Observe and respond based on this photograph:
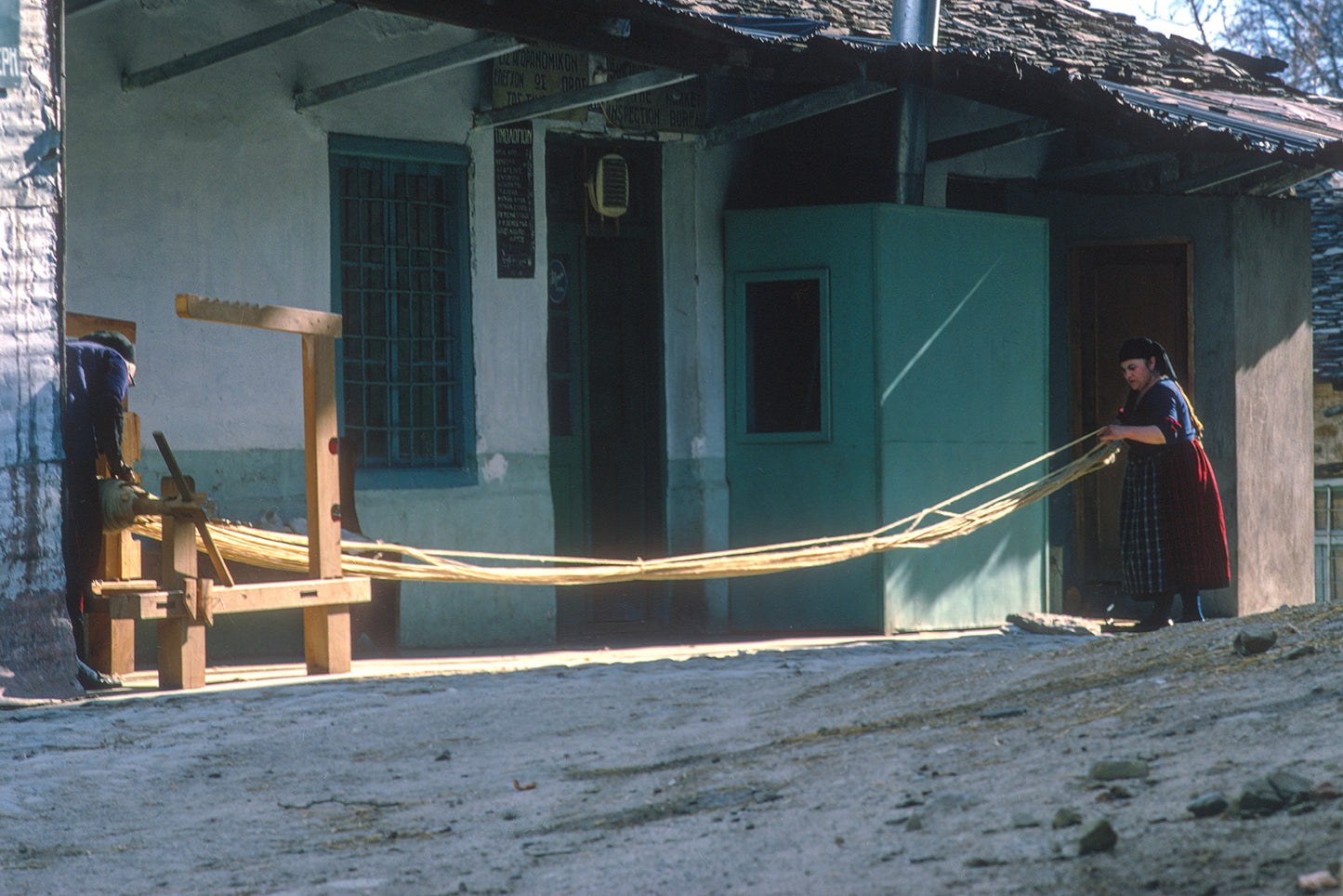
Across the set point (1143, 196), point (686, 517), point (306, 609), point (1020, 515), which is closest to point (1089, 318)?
point (1143, 196)

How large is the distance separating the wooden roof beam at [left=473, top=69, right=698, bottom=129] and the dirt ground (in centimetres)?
316

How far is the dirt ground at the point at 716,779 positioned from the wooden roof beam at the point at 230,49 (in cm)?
309

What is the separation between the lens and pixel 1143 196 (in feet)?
36.7

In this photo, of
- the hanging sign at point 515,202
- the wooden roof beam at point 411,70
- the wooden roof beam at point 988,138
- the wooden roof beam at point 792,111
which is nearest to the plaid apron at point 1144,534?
the wooden roof beam at point 988,138

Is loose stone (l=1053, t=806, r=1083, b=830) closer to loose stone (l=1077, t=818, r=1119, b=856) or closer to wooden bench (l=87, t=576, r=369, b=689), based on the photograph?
loose stone (l=1077, t=818, r=1119, b=856)

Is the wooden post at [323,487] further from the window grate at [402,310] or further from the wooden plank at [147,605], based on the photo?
the window grate at [402,310]

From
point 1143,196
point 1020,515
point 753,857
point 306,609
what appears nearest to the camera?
point 753,857

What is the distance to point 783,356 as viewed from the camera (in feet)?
33.6

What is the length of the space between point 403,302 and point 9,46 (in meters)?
2.99

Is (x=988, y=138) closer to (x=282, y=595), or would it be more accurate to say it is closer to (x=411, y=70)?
(x=411, y=70)

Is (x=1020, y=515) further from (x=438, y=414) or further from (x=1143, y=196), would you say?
(x=438, y=414)

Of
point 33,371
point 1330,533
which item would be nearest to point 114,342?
point 33,371

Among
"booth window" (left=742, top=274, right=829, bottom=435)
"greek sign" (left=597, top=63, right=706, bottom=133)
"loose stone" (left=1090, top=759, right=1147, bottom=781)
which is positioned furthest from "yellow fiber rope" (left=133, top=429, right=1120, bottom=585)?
"loose stone" (left=1090, top=759, right=1147, bottom=781)

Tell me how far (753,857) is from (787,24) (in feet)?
20.9
